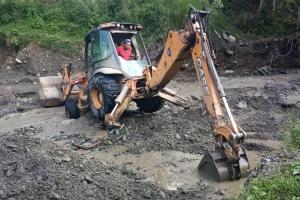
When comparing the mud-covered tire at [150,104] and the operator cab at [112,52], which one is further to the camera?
the mud-covered tire at [150,104]

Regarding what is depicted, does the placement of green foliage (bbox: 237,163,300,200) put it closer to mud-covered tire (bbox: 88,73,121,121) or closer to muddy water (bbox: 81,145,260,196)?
muddy water (bbox: 81,145,260,196)

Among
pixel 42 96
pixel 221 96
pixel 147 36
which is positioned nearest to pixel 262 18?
pixel 147 36

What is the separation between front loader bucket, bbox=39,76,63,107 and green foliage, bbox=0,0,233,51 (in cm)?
373

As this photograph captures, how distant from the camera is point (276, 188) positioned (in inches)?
210

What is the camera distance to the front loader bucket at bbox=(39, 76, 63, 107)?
11.8 m

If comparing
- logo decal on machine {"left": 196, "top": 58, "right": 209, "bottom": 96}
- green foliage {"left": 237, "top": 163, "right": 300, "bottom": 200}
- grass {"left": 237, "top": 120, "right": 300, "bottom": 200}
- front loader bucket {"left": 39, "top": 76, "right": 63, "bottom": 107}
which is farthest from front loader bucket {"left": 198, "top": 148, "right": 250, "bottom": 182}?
front loader bucket {"left": 39, "top": 76, "right": 63, "bottom": 107}

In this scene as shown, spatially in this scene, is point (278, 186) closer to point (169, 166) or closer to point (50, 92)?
point (169, 166)

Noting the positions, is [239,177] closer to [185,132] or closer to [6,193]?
[185,132]

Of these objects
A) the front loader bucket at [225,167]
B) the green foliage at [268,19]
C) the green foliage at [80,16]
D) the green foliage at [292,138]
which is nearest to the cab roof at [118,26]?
the green foliage at [292,138]

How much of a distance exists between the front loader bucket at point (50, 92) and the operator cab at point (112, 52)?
2.15m

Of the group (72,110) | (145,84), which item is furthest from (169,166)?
(72,110)

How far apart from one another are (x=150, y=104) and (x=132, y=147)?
5.57 feet

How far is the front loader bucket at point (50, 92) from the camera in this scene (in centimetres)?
1175

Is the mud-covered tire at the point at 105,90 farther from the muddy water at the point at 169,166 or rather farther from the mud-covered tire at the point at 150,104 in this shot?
the muddy water at the point at 169,166
